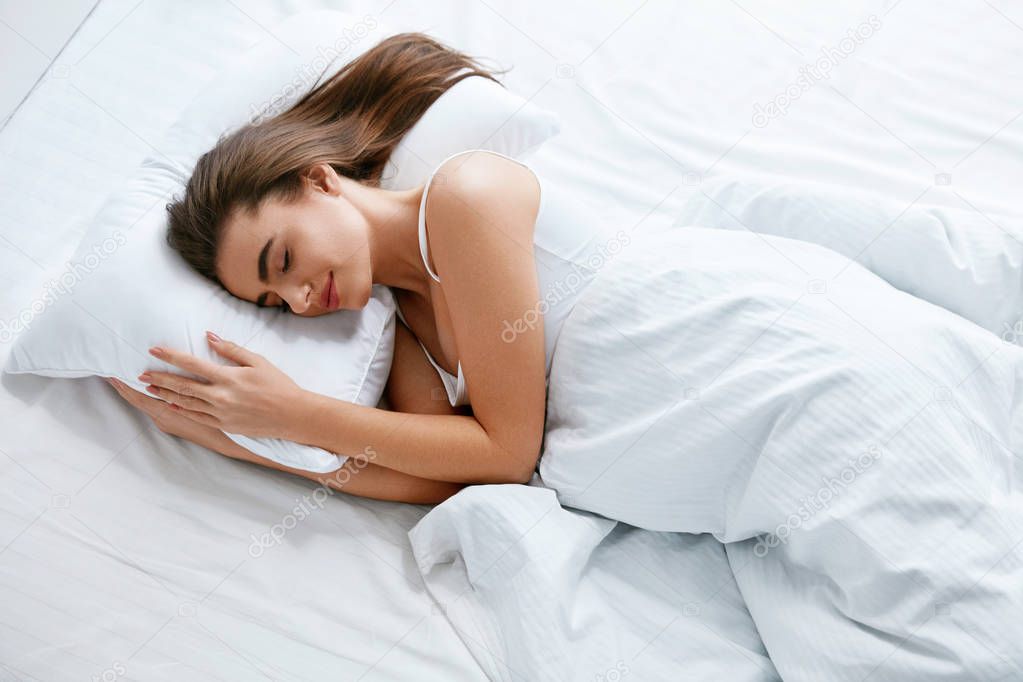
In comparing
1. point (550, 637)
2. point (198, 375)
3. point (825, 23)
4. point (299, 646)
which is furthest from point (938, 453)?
point (825, 23)

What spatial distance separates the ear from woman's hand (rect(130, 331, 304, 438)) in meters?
0.23

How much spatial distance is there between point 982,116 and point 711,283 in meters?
0.73

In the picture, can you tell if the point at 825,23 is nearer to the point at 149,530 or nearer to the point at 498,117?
the point at 498,117

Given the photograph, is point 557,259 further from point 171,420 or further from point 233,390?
point 171,420

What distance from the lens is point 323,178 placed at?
1.13 meters

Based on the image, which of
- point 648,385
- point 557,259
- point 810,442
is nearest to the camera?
point 810,442

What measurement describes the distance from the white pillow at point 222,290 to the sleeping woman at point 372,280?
0.03 meters

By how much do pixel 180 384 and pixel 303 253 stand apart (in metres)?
0.22

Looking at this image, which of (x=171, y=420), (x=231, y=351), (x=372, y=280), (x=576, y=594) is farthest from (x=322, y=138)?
(x=576, y=594)

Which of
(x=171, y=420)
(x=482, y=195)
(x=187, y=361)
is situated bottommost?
(x=171, y=420)

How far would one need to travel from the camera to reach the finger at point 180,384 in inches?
42.2

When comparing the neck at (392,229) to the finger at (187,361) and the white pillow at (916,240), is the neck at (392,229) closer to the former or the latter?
the finger at (187,361)

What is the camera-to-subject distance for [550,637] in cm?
95

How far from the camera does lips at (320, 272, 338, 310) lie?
1101mm
